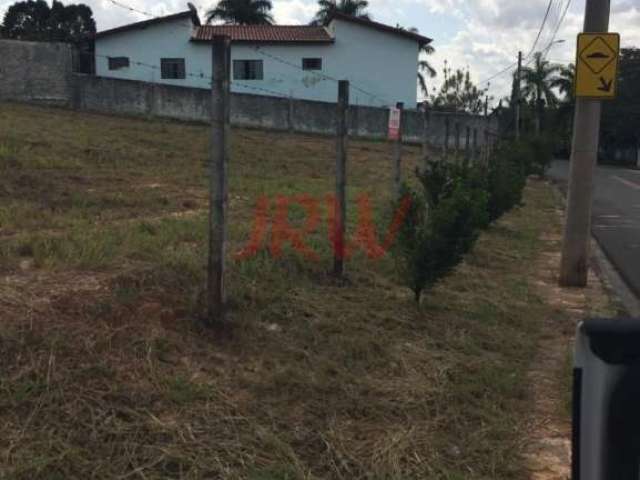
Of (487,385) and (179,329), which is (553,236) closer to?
(487,385)

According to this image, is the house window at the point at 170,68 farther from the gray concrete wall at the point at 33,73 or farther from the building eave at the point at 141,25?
the gray concrete wall at the point at 33,73

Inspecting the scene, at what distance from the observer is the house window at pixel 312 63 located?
41.8m

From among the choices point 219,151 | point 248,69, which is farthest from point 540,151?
point 219,151

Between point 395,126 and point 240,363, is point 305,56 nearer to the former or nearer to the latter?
point 395,126

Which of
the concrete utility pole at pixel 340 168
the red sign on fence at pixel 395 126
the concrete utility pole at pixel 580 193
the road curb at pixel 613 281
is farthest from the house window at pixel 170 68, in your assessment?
the concrete utility pole at pixel 340 168

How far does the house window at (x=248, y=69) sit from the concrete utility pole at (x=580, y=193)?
34.4 meters

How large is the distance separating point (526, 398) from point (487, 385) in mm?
240

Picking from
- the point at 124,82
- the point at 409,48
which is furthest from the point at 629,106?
the point at 124,82

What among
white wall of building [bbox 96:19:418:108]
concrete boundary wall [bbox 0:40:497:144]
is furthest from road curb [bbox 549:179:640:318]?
white wall of building [bbox 96:19:418:108]

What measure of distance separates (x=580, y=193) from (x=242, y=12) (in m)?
44.6

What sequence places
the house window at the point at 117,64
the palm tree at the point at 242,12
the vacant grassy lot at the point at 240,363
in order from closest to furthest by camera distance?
the vacant grassy lot at the point at 240,363 < the house window at the point at 117,64 < the palm tree at the point at 242,12

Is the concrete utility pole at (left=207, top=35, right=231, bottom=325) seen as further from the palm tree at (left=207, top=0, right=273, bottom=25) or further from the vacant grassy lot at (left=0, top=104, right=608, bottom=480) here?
the palm tree at (left=207, top=0, right=273, bottom=25)

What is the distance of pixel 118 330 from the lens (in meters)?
3.94

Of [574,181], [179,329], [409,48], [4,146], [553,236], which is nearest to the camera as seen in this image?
[179,329]
